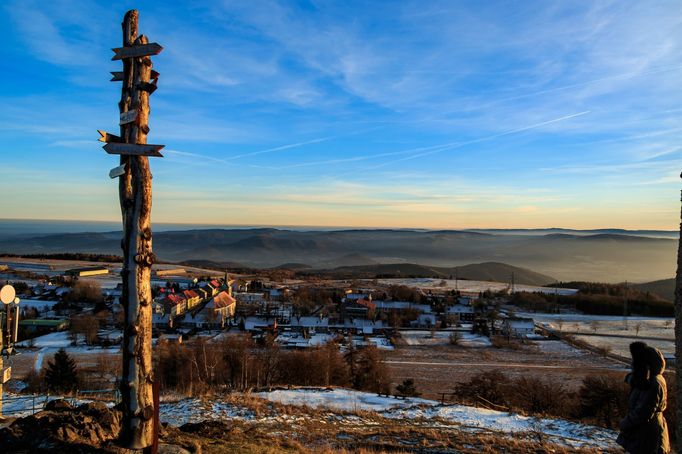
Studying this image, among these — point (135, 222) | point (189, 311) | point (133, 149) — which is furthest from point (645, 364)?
point (189, 311)

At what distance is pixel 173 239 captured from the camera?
428ft

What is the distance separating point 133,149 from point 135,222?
87cm

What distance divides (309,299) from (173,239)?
95.1 meters

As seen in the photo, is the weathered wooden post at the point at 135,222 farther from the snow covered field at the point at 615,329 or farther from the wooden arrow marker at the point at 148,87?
the snow covered field at the point at 615,329

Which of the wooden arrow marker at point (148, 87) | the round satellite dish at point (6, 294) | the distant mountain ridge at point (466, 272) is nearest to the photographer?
the wooden arrow marker at point (148, 87)

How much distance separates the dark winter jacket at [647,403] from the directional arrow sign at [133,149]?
18.7ft

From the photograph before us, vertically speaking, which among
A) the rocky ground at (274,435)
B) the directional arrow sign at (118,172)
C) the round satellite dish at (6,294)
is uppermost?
the directional arrow sign at (118,172)

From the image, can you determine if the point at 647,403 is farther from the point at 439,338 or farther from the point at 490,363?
the point at 439,338

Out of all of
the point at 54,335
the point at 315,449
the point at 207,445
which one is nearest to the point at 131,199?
the point at 207,445

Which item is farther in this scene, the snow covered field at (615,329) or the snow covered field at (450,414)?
the snow covered field at (615,329)

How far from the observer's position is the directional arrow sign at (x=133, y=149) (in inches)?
201

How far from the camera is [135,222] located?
16.9 ft

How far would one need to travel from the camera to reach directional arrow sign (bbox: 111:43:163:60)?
5.12m

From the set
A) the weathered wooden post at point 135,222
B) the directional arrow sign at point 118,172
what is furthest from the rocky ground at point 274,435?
the directional arrow sign at point 118,172
